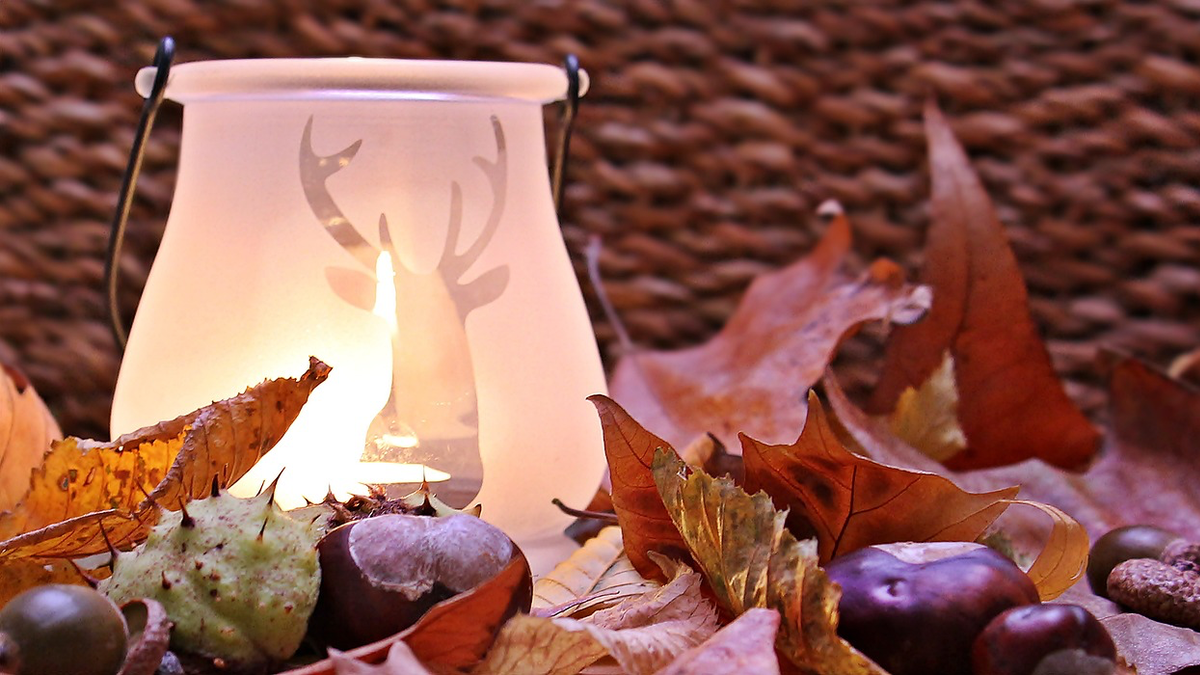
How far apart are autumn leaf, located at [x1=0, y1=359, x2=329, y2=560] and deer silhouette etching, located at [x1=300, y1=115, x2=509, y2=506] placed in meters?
0.07

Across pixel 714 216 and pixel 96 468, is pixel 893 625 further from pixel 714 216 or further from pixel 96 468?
pixel 714 216

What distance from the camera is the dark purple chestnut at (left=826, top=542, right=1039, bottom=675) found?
1.59 ft

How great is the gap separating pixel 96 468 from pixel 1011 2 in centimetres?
96

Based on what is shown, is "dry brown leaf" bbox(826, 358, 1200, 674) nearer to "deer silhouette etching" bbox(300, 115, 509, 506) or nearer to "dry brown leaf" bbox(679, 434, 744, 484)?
"dry brown leaf" bbox(679, 434, 744, 484)

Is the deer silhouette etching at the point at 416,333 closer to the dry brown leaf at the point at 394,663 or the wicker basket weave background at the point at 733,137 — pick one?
the dry brown leaf at the point at 394,663

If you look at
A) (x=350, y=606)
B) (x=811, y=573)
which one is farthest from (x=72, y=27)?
(x=811, y=573)

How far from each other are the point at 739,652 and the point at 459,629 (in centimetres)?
11

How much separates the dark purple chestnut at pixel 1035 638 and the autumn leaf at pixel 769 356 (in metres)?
0.38

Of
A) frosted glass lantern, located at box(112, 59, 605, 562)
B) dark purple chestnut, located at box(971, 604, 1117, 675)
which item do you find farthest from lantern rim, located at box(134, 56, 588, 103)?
dark purple chestnut, located at box(971, 604, 1117, 675)

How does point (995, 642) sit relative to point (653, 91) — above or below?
below

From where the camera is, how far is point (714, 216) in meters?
1.21

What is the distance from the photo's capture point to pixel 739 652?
0.43 meters

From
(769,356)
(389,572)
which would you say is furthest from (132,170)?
(769,356)

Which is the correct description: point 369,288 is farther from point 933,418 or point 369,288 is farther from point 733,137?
point 733,137
